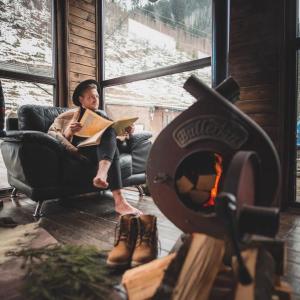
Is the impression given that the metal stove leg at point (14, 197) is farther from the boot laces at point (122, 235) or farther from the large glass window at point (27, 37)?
the boot laces at point (122, 235)

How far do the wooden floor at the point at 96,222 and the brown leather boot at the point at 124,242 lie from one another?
0.58ft

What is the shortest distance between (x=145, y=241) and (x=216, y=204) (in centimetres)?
64

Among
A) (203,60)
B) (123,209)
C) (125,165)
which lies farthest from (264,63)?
(123,209)

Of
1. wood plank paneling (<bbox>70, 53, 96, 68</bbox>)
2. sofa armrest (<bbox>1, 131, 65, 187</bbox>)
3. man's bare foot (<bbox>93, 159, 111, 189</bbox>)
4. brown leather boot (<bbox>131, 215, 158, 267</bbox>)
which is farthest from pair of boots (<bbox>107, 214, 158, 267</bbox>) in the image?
wood plank paneling (<bbox>70, 53, 96, 68</bbox>)

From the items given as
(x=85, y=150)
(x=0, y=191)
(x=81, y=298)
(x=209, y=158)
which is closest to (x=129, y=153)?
(x=85, y=150)

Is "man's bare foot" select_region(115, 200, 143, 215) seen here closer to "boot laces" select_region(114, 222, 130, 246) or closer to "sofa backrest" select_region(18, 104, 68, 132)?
"boot laces" select_region(114, 222, 130, 246)

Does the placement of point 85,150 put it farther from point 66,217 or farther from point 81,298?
point 81,298

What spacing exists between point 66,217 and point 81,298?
1.05 metres

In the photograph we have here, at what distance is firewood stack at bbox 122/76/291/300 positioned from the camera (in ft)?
2.11

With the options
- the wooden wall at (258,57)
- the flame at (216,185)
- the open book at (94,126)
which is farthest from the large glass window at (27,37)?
the flame at (216,185)

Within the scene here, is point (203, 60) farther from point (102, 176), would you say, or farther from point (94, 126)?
point (102, 176)

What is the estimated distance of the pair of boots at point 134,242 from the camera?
1.11 meters

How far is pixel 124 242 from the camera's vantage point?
3.88 ft

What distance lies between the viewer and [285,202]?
2.05 metres
